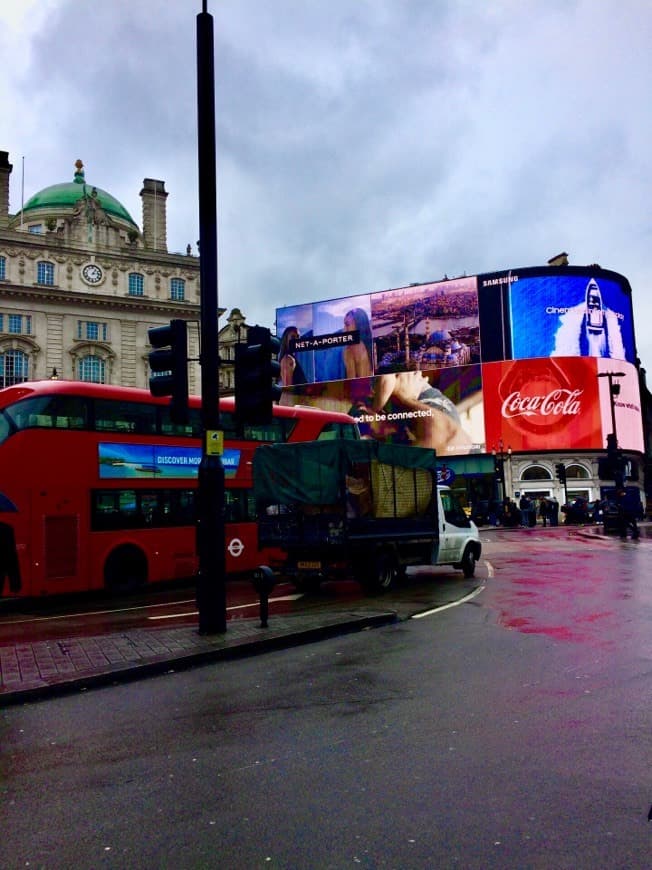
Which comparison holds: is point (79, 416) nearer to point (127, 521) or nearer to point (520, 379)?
point (127, 521)

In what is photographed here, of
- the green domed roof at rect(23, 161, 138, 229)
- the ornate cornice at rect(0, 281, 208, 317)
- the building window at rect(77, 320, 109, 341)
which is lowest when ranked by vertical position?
the building window at rect(77, 320, 109, 341)

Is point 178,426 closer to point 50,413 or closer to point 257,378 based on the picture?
point 50,413

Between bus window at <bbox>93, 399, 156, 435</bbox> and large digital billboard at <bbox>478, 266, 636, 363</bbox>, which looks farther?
large digital billboard at <bbox>478, 266, 636, 363</bbox>

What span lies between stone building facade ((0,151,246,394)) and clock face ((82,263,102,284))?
0.07 metres

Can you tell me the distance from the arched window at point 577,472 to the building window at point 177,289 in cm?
3427

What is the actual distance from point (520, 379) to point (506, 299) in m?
6.62

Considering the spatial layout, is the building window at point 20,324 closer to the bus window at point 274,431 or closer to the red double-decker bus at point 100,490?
the bus window at point 274,431

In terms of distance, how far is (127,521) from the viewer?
627 inches

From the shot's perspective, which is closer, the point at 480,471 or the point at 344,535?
the point at 344,535

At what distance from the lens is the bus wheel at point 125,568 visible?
15.6m

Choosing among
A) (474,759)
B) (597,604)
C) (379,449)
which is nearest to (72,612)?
(379,449)

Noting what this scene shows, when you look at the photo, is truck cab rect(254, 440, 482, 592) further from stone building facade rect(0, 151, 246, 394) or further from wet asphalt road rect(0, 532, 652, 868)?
stone building facade rect(0, 151, 246, 394)

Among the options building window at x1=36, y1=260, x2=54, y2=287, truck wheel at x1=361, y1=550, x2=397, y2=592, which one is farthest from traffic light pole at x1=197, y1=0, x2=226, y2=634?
building window at x1=36, y1=260, x2=54, y2=287

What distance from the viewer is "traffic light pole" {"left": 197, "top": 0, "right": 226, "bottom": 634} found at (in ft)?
32.2
